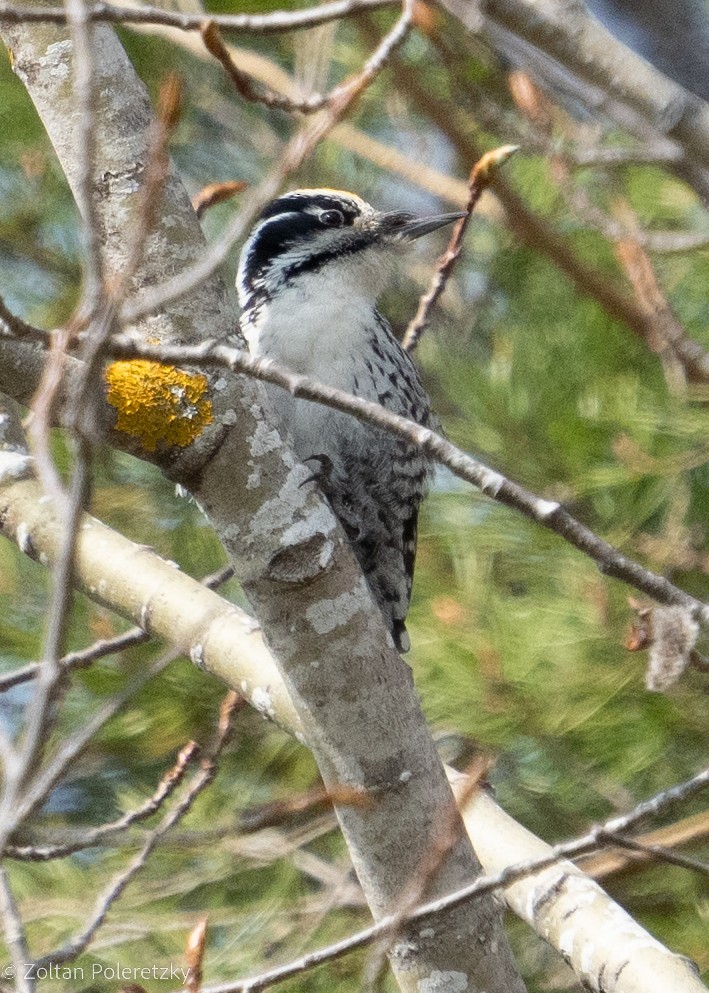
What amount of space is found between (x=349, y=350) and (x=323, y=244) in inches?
13.2

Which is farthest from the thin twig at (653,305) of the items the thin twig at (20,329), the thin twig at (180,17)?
the thin twig at (20,329)

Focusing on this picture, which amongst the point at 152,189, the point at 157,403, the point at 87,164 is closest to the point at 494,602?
the point at 157,403

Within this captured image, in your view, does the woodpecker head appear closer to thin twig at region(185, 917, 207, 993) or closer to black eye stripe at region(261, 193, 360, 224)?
black eye stripe at region(261, 193, 360, 224)

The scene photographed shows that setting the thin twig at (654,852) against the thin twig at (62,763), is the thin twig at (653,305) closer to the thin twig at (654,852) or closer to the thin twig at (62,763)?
the thin twig at (654,852)

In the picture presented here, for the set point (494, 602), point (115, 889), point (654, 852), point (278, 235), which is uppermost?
point (278, 235)

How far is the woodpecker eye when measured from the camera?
9.05 feet

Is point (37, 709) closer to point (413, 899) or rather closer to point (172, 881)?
point (413, 899)

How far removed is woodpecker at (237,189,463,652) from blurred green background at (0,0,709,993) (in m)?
0.19

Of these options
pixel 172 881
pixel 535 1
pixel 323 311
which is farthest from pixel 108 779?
pixel 535 1

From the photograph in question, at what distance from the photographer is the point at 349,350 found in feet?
8.21

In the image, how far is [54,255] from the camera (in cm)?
346

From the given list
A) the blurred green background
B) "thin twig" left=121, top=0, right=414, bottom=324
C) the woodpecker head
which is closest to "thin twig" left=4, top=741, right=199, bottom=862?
the blurred green background

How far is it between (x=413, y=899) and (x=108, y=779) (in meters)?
1.80

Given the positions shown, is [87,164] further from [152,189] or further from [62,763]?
[62,763]
